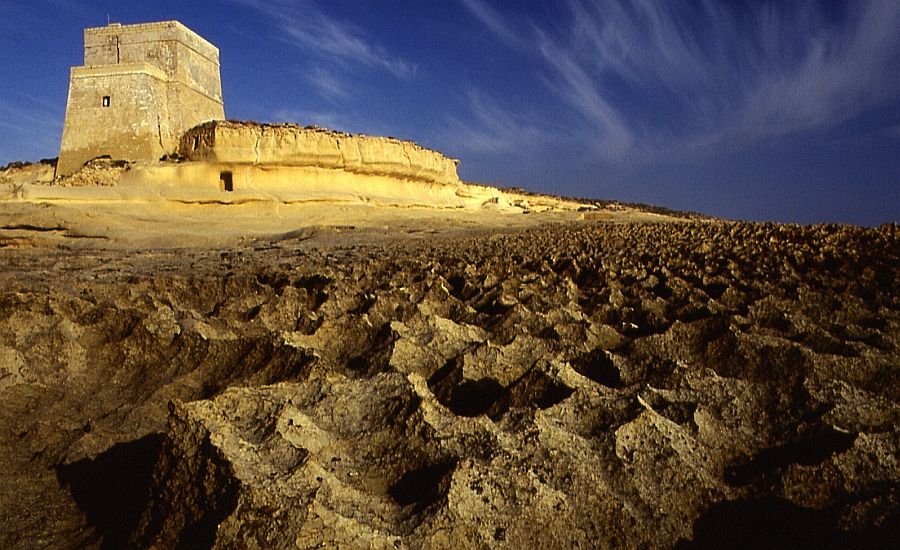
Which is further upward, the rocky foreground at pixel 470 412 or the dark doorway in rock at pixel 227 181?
the dark doorway in rock at pixel 227 181

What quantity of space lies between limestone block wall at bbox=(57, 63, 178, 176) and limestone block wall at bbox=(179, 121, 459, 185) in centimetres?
231

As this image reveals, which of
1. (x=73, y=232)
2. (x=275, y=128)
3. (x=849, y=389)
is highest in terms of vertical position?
(x=275, y=128)

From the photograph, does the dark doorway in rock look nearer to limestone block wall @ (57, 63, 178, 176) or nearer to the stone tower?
the stone tower

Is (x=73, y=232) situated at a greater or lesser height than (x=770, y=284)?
lesser

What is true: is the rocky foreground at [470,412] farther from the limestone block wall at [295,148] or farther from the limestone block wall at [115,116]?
the limestone block wall at [115,116]

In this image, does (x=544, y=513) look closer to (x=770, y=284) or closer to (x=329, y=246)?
(x=770, y=284)

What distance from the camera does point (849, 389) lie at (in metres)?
1.84

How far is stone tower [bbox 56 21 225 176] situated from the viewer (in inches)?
546

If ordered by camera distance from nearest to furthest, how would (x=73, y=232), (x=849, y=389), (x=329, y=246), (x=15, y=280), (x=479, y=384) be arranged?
(x=849, y=389), (x=479, y=384), (x=15, y=280), (x=329, y=246), (x=73, y=232)

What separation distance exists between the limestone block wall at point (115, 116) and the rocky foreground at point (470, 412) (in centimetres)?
1162

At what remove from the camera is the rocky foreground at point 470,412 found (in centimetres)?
134

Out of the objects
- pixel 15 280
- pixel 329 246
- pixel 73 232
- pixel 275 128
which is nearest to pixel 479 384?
pixel 15 280

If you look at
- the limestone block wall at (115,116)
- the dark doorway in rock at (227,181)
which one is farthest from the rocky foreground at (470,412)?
the limestone block wall at (115,116)

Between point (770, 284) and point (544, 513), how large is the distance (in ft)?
8.11
